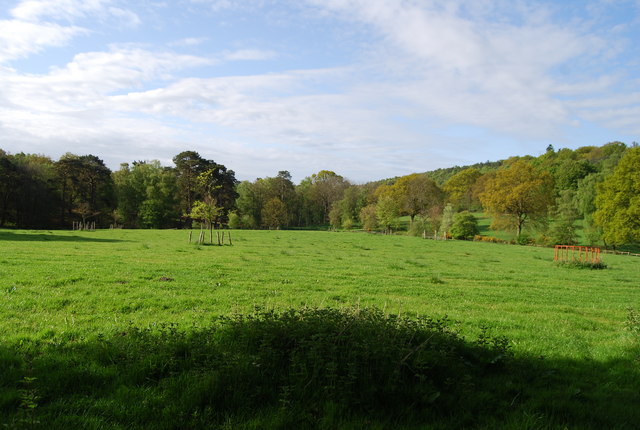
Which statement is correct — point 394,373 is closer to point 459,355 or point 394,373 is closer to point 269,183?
point 459,355

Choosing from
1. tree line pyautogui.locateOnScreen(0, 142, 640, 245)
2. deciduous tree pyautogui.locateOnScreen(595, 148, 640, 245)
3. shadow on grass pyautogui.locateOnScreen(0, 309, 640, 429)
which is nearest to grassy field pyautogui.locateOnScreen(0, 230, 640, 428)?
shadow on grass pyautogui.locateOnScreen(0, 309, 640, 429)

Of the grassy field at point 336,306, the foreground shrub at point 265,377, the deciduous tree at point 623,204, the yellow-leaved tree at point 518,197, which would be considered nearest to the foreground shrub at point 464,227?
the yellow-leaved tree at point 518,197

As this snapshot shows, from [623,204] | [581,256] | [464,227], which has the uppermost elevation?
[623,204]

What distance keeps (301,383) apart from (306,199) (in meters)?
110

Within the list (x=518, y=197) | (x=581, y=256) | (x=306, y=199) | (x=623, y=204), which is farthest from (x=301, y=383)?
(x=306, y=199)

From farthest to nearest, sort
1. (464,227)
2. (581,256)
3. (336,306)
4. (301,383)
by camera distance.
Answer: (464,227), (581,256), (336,306), (301,383)

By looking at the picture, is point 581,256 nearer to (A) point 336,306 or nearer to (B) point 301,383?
(A) point 336,306

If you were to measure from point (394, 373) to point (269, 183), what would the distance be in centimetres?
10038

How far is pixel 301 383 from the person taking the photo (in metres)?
5.23

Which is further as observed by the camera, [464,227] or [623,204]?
[464,227]

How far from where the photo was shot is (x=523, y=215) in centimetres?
6969

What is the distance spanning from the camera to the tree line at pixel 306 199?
5225 centimetres

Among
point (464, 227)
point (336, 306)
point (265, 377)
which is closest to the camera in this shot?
point (265, 377)

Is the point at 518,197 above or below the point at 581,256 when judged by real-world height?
above
